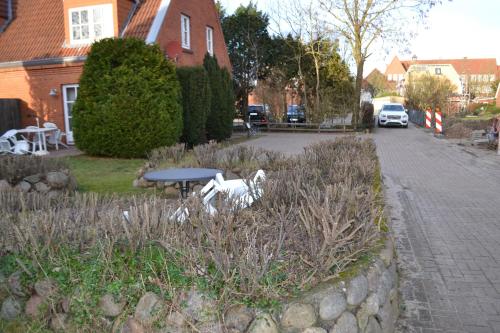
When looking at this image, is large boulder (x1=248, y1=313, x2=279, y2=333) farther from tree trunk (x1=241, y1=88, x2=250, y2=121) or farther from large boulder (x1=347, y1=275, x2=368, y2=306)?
tree trunk (x1=241, y1=88, x2=250, y2=121)

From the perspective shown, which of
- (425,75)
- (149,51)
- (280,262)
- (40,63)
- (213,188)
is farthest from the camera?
(425,75)

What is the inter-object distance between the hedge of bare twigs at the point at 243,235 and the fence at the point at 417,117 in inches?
1235

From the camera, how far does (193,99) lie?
16.4 m

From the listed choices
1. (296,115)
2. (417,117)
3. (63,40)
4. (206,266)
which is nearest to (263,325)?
(206,266)

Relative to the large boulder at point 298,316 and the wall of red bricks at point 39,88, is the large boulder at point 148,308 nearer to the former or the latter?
the large boulder at point 298,316

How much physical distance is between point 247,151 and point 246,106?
2240 centimetres

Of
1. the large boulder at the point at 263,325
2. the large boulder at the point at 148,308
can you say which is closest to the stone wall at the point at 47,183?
the large boulder at the point at 148,308

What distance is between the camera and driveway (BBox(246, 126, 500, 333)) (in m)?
4.08

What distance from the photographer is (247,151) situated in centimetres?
A: 954

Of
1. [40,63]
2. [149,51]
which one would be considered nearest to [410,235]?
[149,51]

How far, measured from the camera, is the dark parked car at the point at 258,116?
3021 centimetres

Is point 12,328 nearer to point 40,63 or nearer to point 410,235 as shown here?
point 410,235

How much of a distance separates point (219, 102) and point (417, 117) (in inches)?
843

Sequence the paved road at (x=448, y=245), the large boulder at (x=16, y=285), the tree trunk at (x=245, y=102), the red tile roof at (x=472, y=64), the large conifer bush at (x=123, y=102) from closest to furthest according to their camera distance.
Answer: the large boulder at (x=16, y=285) < the paved road at (x=448, y=245) < the large conifer bush at (x=123, y=102) < the tree trunk at (x=245, y=102) < the red tile roof at (x=472, y=64)
